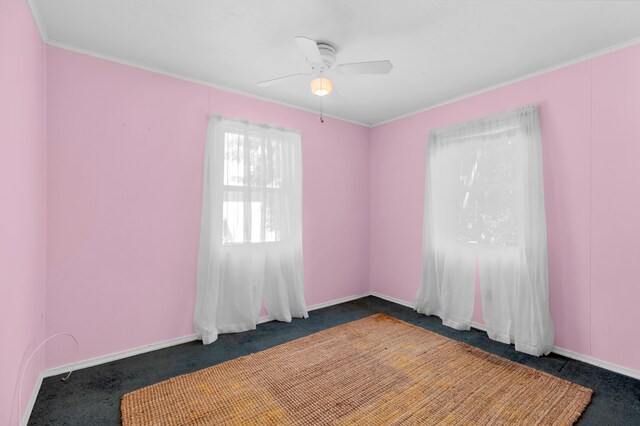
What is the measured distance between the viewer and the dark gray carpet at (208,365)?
6.91ft

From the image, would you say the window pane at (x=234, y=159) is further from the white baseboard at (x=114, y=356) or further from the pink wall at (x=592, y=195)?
the pink wall at (x=592, y=195)

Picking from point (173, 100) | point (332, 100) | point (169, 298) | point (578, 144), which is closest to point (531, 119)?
point (578, 144)

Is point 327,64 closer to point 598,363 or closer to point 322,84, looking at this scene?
point 322,84

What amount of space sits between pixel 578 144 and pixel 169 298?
4195 millimetres

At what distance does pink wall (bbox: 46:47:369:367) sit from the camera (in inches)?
104

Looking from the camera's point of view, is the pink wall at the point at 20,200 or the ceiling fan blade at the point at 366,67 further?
the ceiling fan blade at the point at 366,67

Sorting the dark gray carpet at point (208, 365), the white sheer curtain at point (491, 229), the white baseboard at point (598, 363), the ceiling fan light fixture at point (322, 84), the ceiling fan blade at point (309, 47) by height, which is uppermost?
the ceiling fan blade at point (309, 47)

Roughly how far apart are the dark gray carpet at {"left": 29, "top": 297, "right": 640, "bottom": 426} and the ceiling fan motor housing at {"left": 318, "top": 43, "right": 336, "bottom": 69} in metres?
2.78

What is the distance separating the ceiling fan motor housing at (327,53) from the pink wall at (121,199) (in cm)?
134

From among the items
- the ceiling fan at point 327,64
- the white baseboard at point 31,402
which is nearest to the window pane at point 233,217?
the ceiling fan at point 327,64

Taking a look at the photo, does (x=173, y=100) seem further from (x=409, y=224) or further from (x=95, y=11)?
(x=409, y=224)

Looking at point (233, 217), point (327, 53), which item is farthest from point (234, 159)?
point (327, 53)

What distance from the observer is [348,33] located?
7.98 feet

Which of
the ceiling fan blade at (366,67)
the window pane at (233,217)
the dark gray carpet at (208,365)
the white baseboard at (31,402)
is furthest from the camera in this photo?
the window pane at (233,217)
